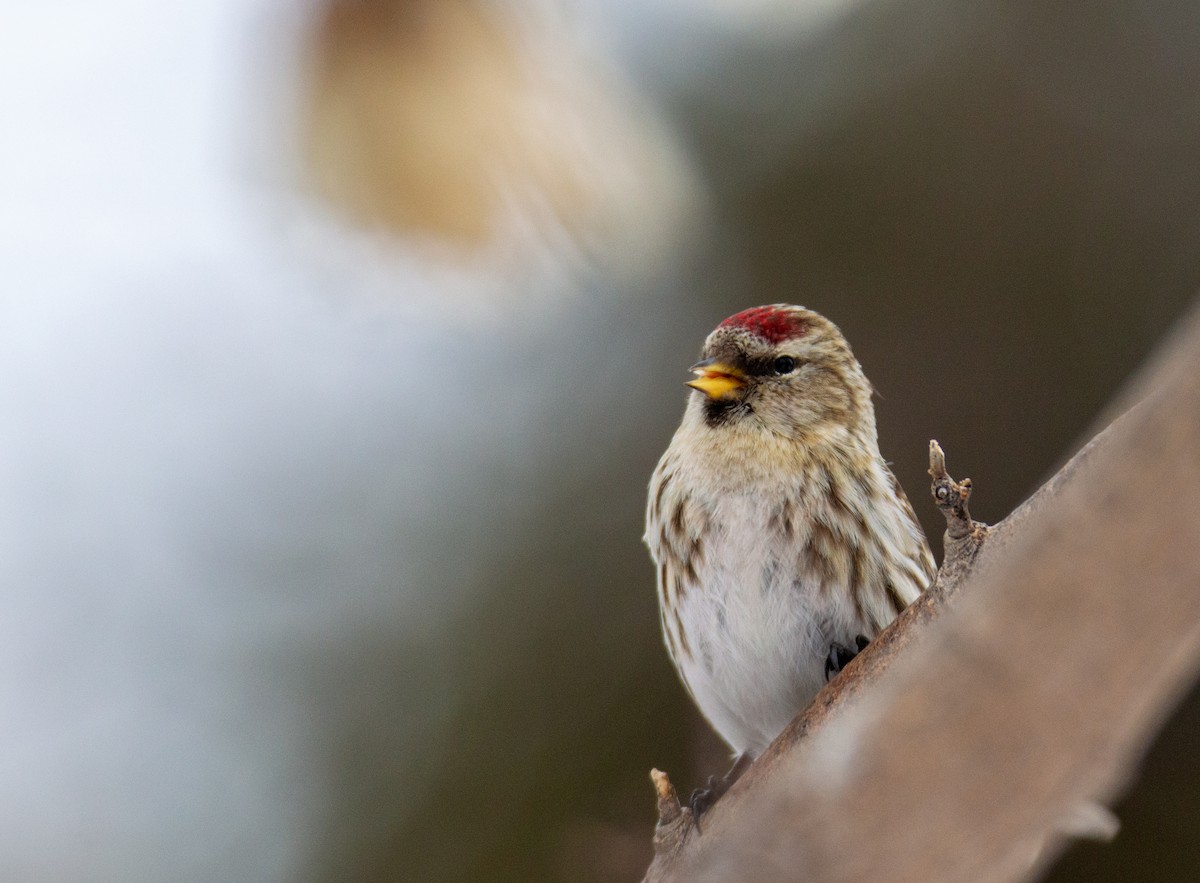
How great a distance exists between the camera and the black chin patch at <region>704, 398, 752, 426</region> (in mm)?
1947

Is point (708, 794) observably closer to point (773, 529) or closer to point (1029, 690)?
point (773, 529)

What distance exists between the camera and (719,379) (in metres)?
1.97

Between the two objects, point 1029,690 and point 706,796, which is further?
point 706,796

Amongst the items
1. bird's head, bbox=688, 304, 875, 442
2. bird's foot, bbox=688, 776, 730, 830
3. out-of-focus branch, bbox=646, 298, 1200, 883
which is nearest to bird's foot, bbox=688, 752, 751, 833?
bird's foot, bbox=688, 776, 730, 830

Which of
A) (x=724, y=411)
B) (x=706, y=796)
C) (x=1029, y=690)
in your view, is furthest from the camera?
(x=724, y=411)

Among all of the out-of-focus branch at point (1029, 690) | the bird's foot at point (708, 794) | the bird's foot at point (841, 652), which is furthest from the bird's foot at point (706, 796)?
the out-of-focus branch at point (1029, 690)

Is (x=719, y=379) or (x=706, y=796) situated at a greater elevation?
(x=719, y=379)

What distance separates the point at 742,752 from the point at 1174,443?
1446 millimetres

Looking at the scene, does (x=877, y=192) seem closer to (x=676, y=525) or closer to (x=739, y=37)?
(x=739, y=37)

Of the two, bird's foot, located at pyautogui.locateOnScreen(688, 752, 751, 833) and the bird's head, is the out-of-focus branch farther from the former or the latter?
the bird's head

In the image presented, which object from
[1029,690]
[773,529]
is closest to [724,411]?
[773,529]

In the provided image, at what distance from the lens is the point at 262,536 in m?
4.25

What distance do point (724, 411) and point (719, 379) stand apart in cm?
5

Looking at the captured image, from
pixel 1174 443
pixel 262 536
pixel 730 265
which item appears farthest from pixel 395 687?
pixel 1174 443
